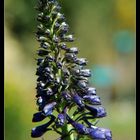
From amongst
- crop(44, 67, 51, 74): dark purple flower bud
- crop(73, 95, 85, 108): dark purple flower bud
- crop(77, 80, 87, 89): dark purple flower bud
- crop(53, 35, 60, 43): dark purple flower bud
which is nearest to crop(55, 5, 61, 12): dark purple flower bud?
crop(53, 35, 60, 43): dark purple flower bud

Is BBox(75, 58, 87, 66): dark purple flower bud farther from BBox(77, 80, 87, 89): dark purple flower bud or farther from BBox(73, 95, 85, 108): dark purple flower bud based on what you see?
BBox(73, 95, 85, 108): dark purple flower bud

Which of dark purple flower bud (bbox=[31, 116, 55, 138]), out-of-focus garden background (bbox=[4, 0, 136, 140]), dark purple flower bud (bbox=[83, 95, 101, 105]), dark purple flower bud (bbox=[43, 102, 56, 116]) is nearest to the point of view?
dark purple flower bud (bbox=[43, 102, 56, 116])

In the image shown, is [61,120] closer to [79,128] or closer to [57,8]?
[79,128]

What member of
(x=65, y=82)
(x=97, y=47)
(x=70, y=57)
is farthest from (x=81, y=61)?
(x=97, y=47)

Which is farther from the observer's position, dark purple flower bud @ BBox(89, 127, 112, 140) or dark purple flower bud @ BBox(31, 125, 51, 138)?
dark purple flower bud @ BBox(31, 125, 51, 138)

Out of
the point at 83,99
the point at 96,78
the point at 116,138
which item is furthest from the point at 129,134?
the point at 83,99

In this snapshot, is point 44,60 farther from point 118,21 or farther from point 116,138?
point 118,21

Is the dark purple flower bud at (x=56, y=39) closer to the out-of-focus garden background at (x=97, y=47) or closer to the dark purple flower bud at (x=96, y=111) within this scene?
the dark purple flower bud at (x=96, y=111)
